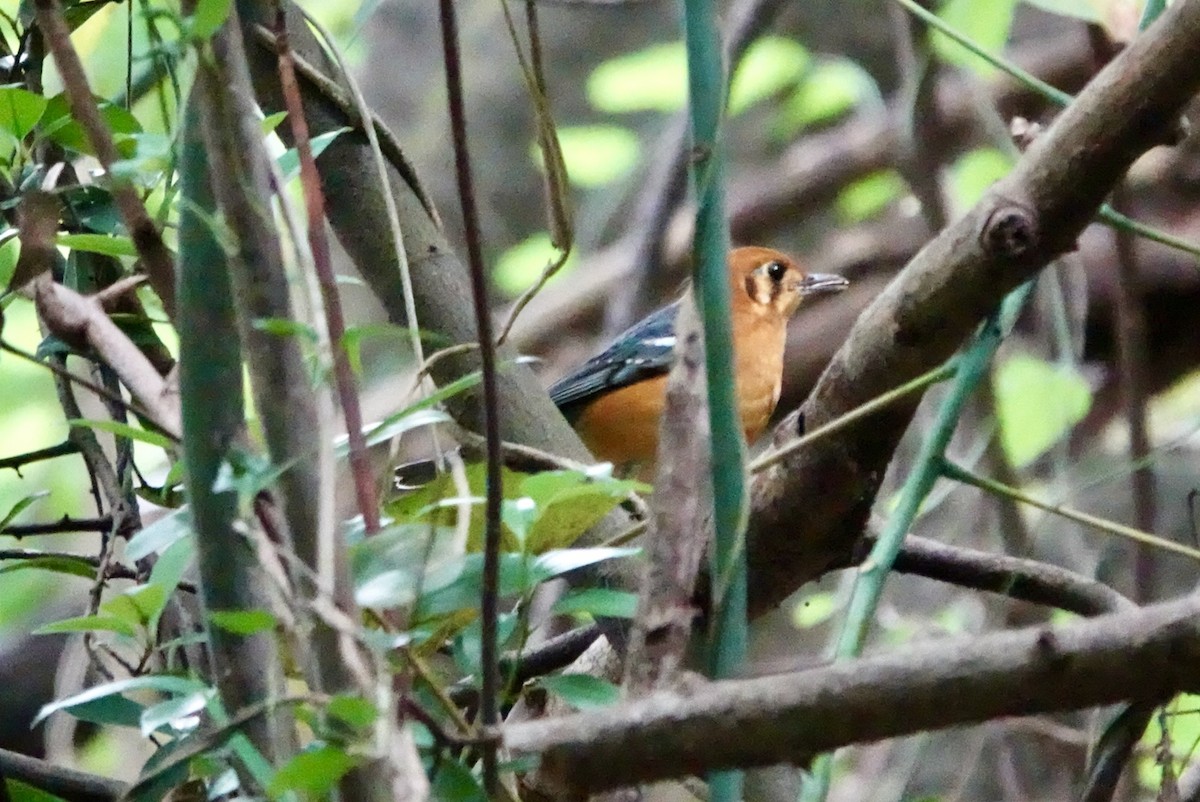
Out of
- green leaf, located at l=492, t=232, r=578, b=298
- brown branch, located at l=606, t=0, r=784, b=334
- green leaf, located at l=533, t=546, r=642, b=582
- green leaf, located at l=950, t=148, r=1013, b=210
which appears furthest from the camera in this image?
green leaf, located at l=492, t=232, r=578, b=298

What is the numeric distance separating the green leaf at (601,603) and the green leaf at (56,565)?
1.39 feet

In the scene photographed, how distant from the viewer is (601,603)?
0.95 metres

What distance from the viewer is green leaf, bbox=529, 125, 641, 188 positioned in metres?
5.79

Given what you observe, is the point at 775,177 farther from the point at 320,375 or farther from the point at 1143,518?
the point at 320,375

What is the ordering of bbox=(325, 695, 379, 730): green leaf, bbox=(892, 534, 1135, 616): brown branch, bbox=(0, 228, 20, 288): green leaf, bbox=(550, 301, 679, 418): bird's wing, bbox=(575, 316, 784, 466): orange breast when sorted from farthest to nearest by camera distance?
bbox=(550, 301, 679, 418): bird's wing, bbox=(575, 316, 784, 466): orange breast, bbox=(892, 534, 1135, 616): brown branch, bbox=(0, 228, 20, 288): green leaf, bbox=(325, 695, 379, 730): green leaf

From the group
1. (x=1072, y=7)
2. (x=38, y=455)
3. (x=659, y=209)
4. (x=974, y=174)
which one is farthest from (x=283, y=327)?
(x=974, y=174)

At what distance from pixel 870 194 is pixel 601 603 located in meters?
4.14

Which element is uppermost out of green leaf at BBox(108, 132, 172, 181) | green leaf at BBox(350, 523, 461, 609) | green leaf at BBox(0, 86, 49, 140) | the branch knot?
→ green leaf at BBox(0, 86, 49, 140)

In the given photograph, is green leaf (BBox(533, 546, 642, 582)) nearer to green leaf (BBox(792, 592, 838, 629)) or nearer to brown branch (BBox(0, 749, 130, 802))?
brown branch (BBox(0, 749, 130, 802))

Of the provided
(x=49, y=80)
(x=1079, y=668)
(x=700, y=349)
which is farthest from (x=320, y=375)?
(x=49, y=80)

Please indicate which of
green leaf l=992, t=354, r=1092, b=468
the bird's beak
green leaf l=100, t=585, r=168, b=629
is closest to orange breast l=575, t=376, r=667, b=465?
the bird's beak

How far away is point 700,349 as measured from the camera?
846mm

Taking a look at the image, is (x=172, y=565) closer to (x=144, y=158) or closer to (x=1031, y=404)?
(x=144, y=158)

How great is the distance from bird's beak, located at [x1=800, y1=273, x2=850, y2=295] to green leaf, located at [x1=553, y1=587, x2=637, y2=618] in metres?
2.98
